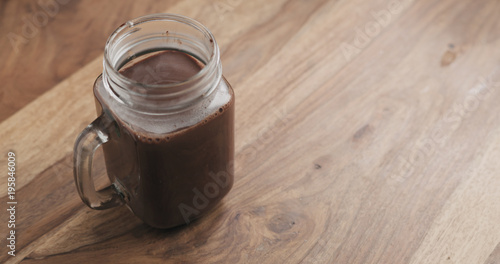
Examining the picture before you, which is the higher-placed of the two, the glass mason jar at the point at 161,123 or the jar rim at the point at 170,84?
the jar rim at the point at 170,84

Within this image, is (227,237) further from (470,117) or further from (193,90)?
(470,117)

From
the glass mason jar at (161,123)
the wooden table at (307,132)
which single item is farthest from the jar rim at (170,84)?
the wooden table at (307,132)

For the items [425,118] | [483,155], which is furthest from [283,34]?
[483,155]

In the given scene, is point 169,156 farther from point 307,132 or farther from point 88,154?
point 307,132

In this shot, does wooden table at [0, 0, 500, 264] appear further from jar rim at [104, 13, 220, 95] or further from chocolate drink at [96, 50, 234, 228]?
jar rim at [104, 13, 220, 95]

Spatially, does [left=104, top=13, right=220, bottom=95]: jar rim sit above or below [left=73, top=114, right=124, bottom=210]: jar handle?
→ above

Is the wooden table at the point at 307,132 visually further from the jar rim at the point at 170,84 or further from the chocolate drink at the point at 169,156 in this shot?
the jar rim at the point at 170,84

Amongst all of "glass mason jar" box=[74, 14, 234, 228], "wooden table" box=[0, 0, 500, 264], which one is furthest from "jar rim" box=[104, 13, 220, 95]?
"wooden table" box=[0, 0, 500, 264]

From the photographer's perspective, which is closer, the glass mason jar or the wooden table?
the glass mason jar

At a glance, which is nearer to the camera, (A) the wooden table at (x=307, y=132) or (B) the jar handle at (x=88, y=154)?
(B) the jar handle at (x=88, y=154)
